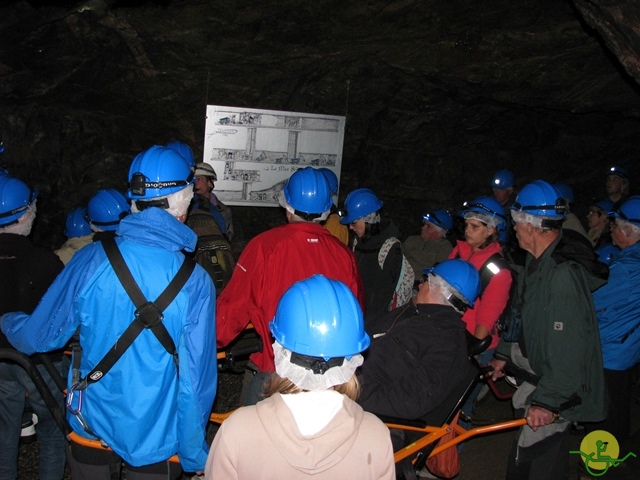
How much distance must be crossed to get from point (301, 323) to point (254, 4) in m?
4.78

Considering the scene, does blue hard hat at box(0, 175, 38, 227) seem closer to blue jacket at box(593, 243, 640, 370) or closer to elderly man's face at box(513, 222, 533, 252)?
elderly man's face at box(513, 222, 533, 252)

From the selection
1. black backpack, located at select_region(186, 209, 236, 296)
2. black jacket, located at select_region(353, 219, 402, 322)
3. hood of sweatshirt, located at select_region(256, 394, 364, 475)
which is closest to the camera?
hood of sweatshirt, located at select_region(256, 394, 364, 475)

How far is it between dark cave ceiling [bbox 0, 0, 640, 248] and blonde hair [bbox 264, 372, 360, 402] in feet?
13.2

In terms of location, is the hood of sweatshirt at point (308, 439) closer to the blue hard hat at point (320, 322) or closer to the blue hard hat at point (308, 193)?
the blue hard hat at point (320, 322)

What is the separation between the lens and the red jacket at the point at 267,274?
3168mm

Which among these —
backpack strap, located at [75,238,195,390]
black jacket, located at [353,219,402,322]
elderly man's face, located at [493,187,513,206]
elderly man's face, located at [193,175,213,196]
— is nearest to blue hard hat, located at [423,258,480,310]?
black jacket, located at [353,219,402,322]

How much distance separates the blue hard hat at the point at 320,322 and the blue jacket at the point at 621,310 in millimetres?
3097

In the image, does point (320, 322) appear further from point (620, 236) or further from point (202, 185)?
point (202, 185)

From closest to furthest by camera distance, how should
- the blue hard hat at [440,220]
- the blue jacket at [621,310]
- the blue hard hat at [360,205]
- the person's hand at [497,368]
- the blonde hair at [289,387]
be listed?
the blonde hair at [289,387] → the person's hand at [497,368] → the blue jacket at [621,310] → the blue hard hat at [360,205] → the blue hard hat at [440,220]

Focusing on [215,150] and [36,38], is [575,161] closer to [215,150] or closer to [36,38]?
[215,150]

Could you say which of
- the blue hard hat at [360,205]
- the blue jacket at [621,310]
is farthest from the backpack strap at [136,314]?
the blue jacket at [621,310]

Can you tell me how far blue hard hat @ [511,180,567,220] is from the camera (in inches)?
134

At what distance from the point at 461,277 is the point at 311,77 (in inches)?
184

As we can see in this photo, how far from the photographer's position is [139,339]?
7.55 feet
